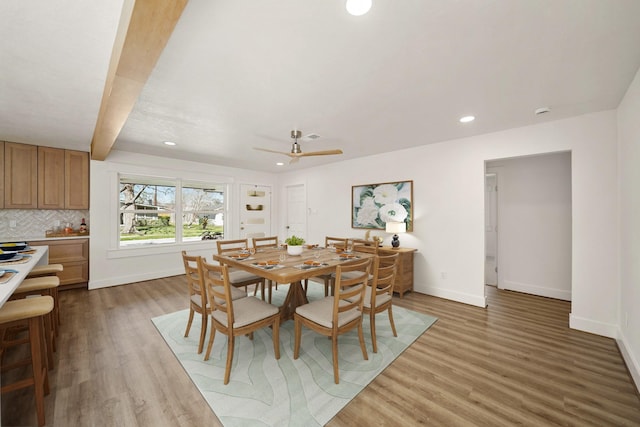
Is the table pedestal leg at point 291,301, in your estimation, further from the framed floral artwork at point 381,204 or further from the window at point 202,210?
the window at point 202,210

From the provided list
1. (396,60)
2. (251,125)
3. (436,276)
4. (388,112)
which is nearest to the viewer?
(396,60)

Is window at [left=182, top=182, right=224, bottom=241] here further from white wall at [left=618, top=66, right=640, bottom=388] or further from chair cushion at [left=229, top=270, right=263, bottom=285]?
white wall at [left=618, top=66, right=640, bottom=388]

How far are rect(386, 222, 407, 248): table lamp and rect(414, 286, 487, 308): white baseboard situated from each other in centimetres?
87

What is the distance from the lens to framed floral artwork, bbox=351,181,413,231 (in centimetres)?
429

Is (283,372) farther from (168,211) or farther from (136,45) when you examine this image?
(168,211)

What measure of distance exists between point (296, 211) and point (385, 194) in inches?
105

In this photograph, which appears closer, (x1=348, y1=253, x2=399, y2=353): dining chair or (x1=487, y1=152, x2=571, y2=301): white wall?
(x1=348, y1=253, x2=399, y2=353): dining chair

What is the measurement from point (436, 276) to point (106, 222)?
580cm

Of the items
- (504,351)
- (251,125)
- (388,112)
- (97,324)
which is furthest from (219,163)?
(504,351)

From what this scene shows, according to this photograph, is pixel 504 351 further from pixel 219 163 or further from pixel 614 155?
pixel 219 163

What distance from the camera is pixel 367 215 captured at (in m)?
4.78

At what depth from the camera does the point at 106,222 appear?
4383 millimetres

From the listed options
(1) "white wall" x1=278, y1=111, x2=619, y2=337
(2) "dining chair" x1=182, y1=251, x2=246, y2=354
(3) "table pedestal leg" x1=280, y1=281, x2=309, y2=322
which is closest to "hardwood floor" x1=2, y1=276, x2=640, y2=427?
(2) "dining chair" x1=182, y1=251, x2=246, y2=354

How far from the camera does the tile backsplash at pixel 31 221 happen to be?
156 inches
